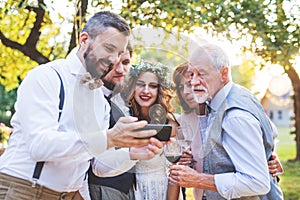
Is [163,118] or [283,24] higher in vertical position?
[283,24]

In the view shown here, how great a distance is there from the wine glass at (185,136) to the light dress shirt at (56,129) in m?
0.23

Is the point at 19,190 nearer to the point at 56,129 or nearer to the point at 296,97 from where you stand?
the point at 56,129

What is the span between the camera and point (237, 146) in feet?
5.82

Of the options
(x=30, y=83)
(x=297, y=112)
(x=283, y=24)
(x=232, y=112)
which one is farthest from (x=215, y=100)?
(x=297, y=112)

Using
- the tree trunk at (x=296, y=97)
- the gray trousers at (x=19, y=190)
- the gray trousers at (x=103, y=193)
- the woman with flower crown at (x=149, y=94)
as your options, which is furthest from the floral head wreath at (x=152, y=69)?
the tree trunk at (x=296, y=97)

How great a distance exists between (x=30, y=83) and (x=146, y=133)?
0.36 metres

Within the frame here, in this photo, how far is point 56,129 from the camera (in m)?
1.51

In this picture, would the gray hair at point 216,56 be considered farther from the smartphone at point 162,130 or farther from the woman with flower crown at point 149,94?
the smartphone at point 162,130

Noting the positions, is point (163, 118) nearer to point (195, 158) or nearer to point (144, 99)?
point (144, 99)

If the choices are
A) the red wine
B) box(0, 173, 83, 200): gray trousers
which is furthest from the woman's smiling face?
box(0, 173, 83, 200): gray trousers

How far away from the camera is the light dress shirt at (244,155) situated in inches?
69.4

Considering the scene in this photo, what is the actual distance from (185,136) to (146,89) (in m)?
0.19

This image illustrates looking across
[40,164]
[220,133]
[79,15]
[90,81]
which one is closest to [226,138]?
[220,133]

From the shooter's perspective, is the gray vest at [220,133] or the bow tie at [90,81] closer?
the bow tie at [90,81]
